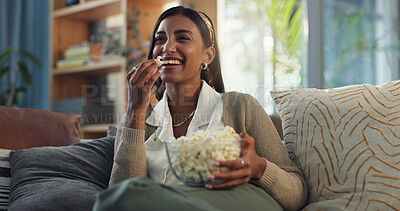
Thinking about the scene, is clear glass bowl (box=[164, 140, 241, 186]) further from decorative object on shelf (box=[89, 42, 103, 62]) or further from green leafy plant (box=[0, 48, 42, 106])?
decorative object on shelf (box=[89, 42, 103, 62])

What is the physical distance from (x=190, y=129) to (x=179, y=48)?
275 mm

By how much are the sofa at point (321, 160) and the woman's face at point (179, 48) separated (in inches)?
11.9

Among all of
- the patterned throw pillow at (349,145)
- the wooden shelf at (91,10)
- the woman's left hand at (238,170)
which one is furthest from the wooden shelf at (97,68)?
the woman's left hand at (238,170)

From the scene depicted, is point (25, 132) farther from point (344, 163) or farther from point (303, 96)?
point (344, 163)

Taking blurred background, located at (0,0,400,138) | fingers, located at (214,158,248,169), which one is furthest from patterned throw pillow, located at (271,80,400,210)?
blurred background, located at (0,0,400,138)

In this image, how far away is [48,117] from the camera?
5.76 feet

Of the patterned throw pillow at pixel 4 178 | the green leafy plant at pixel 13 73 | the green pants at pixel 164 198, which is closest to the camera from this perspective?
the green pants at pixel 164 198

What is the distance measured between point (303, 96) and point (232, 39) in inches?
94.7

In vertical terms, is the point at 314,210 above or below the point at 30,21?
below

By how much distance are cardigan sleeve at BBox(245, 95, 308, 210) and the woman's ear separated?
279 mm

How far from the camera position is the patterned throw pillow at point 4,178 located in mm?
1419

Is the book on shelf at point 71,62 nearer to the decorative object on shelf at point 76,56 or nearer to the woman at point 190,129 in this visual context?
the decorative object on shelf at point 76,56

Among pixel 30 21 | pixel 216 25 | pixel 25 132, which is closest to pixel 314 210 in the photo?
pixel 25 132

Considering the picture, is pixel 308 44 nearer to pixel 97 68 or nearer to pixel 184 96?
pixel 184 96
